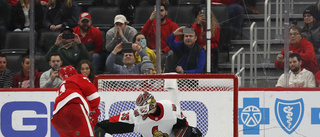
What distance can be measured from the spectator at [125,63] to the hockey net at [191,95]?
601 millimetres

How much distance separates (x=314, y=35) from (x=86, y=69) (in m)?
2.15

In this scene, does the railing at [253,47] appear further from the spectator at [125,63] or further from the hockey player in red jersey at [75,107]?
the hockey player in red jersey at [75,107]

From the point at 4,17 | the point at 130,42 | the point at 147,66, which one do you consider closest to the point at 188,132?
the point at 147,66

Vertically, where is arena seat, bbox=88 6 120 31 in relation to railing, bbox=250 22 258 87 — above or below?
above

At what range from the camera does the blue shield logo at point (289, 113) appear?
6.27 metres

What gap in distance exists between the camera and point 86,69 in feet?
20.3

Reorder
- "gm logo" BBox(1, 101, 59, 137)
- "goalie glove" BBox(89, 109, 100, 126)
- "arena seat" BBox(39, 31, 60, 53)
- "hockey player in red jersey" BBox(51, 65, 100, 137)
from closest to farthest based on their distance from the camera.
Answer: "hockey player in red jersey" BBox(51, 65, 100, 137)
"goalie glove" BBox(89, 109, 100, 126)
"arena seat" BBox(39, 31, 60, 53)
"gm logo" BBox(1, 101, 59, 137)

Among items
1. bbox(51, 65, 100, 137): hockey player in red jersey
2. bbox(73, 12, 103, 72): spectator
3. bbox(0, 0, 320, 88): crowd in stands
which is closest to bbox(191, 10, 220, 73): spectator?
bbox(0, 0, 320, 88): crowd in stands

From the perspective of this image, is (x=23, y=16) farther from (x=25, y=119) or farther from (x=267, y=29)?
(x=267, y=29)

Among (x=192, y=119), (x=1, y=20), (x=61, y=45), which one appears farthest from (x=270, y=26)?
(x=1, y=20)

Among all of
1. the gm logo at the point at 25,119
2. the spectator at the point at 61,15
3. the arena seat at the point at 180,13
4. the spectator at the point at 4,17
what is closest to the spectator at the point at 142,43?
the arena seat at the point at 180,13

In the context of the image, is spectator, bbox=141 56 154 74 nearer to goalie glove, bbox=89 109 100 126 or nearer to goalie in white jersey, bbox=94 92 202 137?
goalie glove, bbox=89 109 100 126

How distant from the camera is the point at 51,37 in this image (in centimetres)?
636

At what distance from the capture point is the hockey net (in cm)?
537
